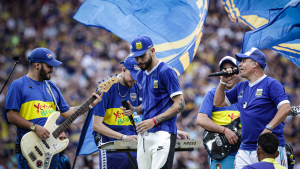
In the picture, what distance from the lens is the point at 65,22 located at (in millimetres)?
12031

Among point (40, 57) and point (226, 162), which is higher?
point (40, 57)

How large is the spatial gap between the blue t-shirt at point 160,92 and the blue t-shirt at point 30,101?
1751mm

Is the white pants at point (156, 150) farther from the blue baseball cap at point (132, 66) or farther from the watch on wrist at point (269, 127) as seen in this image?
the blue baseball cap at point (132, 66)

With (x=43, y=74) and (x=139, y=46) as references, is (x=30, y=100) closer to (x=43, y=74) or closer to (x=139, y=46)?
(x=43, y=74)

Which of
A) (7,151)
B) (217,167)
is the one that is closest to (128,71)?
(217,167)

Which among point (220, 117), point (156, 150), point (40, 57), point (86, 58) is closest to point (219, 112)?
point (220, 117)

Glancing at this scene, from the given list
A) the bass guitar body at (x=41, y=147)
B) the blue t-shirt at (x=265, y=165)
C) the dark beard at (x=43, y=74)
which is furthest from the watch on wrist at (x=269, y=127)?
the dark beard at (x=43, y=74)

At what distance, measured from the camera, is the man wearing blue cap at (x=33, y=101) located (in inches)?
175

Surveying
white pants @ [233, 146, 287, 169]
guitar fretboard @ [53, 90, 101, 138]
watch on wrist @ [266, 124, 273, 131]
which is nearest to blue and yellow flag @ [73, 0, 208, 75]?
guitar fretboard @ [53, 90, 101, 138]

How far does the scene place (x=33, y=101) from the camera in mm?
4617

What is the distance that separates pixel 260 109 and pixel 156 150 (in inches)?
Result: 53.2

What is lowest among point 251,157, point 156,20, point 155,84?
point 251,157

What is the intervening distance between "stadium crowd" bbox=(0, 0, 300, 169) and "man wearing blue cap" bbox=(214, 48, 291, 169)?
5485 millimetres

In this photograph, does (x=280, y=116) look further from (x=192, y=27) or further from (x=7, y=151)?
(x=7, y=151)
